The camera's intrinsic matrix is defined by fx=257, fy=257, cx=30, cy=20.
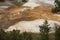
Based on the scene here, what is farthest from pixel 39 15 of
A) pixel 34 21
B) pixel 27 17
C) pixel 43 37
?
pixel 43 37

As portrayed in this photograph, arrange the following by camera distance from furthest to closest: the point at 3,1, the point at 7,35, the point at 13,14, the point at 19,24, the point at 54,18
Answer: the point at 3,1 → the point at 13,14 → the point at 54,18 → the point at 19,24 → the point at 7,35

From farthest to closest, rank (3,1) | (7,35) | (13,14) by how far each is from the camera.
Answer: (3,1) < (13,14) < (7,35)

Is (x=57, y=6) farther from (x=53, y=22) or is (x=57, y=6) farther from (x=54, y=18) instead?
(x=53, y=22)

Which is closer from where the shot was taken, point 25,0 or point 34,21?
point 34,21

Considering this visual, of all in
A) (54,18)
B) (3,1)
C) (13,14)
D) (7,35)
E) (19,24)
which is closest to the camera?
(7,35)

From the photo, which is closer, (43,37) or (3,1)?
(43,37)

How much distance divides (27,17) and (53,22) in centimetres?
222

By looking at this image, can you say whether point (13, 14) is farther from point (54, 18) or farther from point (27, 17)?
point (54, 18)

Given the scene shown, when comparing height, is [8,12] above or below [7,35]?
below

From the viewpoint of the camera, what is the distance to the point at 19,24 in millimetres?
13156

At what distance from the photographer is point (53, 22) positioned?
1318 centimetres

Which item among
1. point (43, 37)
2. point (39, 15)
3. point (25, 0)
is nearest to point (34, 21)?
point (39, 15)

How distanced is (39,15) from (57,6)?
7.02 ft

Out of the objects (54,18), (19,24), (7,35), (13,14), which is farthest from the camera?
(13,14)
